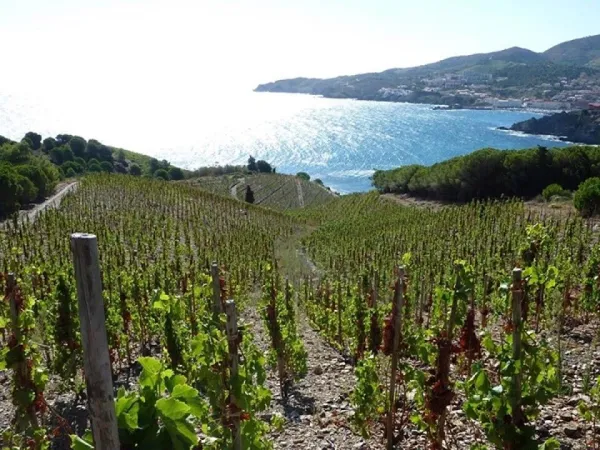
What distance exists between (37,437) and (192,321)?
18.0 ft

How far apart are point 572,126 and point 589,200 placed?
125670 mm

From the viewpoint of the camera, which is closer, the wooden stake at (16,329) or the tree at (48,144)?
the wooden stake at (16,329)

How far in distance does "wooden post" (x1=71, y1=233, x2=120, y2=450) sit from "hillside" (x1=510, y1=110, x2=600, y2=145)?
14058 cm

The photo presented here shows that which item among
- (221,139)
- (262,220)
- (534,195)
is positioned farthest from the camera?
(221,139)

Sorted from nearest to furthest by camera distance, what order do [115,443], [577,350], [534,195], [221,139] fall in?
[115,443], [577,350], [534,195], [221,139]

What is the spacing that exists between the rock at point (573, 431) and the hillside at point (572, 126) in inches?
5296

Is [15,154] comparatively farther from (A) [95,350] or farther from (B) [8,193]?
(A) [95,350]

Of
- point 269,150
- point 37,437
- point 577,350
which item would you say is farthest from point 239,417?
point 269,150

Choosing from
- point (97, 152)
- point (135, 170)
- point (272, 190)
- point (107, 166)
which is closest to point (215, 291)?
point (272, 190)

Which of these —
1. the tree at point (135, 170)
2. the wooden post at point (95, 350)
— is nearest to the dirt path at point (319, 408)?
the wooden post at point (95, 350)

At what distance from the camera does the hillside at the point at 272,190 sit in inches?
2771

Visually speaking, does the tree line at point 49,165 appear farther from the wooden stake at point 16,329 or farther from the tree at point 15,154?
the wooden stake at point 16,329

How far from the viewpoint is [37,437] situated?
5.32 metres

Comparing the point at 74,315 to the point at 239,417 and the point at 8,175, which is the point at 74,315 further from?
the point at 8,175
